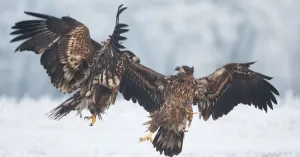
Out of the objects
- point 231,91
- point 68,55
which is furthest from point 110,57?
point 231,91

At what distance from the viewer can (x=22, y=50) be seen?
51.0ft

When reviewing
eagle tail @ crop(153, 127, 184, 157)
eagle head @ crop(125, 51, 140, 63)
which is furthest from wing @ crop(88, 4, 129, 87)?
eagle tail @ crop(153, 127, 184, 157)

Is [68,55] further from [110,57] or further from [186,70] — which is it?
[186,70]

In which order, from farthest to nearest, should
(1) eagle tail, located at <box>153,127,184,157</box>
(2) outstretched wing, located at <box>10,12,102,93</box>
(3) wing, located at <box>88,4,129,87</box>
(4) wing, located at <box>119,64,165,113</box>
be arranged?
(4) wing, located at <box>119,64,165,113</box>, (1) eagle tail, located at <box>153,127,184,157</box>, (2) outstretched wing, located at <box>10,12,102,93</box>, (3) wing, located at <box>88,4,129,87</box>

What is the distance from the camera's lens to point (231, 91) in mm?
18016

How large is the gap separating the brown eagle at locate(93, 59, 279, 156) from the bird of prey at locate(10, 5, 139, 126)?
5.91 ft

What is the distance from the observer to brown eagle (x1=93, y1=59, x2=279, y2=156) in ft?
56.5

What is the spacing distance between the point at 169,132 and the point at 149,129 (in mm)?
524

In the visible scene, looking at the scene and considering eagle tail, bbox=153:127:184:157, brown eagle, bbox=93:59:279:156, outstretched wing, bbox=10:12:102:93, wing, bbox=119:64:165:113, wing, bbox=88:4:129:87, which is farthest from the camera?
wing, bbox=119:64:165:113

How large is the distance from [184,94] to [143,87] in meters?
1.36

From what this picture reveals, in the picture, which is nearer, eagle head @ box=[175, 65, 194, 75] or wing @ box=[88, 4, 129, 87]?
wing @ box=[88, 4, 129, 87]

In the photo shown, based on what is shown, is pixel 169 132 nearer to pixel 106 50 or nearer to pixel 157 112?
pixel 157 112

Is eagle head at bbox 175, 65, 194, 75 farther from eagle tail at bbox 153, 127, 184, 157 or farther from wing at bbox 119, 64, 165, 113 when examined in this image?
eagle tail at bbox 153, 127, 184, 157

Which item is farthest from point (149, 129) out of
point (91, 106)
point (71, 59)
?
point (71, 59)
